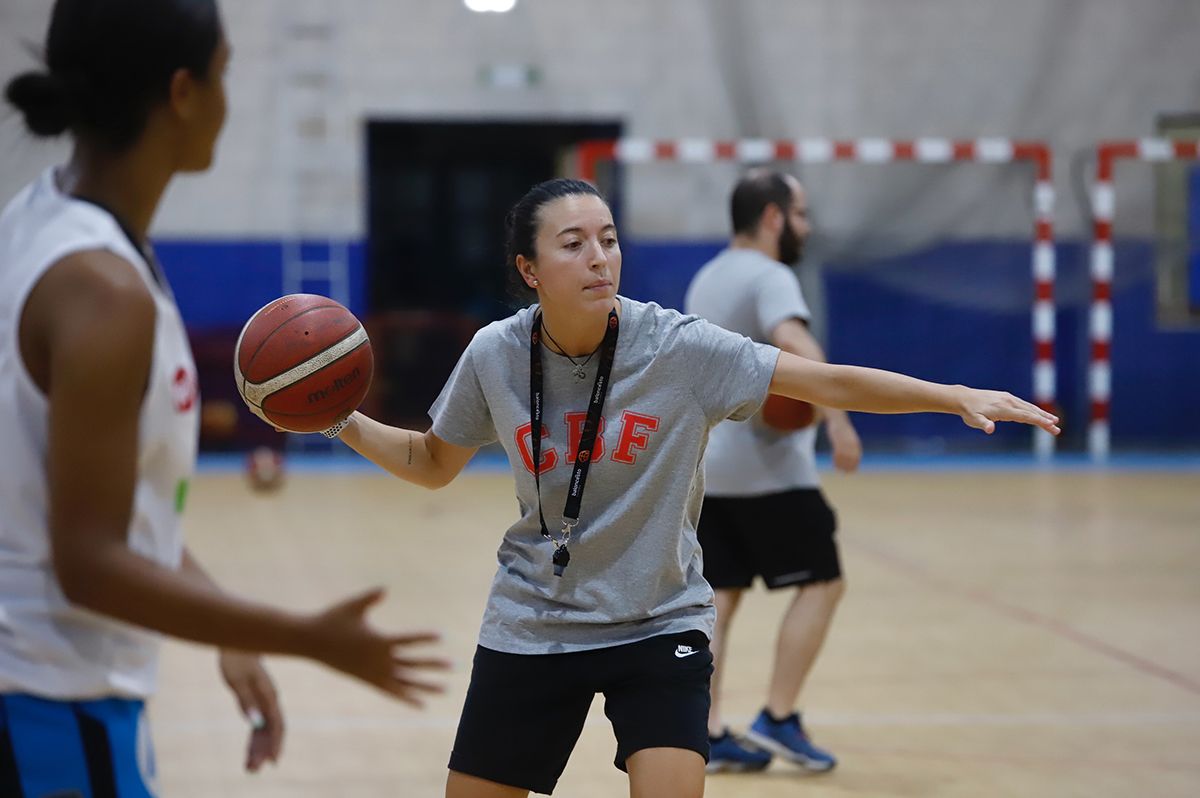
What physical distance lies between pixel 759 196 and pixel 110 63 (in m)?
3.37

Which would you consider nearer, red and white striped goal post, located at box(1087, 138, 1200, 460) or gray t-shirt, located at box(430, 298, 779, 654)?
gray t-shirt, located at box(430, 298, 779, 654)

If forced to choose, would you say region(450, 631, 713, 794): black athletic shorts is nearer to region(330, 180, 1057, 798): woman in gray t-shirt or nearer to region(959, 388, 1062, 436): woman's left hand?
region(330, 180, 1057, 798): woman in gray t-shirt

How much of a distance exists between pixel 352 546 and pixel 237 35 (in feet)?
22.5

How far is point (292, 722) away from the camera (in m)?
Answer: 5.34

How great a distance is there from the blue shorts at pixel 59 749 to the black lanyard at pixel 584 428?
128 cm

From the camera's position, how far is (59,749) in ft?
6.15

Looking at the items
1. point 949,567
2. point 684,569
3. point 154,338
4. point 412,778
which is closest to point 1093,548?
point 949,567

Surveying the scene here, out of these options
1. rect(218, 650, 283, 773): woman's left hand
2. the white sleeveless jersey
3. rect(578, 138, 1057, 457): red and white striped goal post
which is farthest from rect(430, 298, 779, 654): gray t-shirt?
rect(578, 138, 1057, 457): red and white striped goal post

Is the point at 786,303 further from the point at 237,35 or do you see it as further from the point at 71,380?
the point at 237,35

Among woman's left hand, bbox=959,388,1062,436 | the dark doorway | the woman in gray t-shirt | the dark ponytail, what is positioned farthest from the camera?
the dark doorway

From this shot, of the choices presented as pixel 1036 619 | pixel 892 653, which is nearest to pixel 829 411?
pixel 892 653

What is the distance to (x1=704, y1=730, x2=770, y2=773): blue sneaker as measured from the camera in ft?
15.8

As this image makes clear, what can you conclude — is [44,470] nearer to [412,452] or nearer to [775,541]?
[412,452]

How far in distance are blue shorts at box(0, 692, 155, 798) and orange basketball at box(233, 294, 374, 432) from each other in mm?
1317
